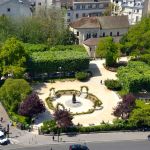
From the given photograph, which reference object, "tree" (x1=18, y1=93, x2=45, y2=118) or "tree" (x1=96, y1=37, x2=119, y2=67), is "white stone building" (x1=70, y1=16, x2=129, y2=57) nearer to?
"tree" (x1=96, y1=37, x2=119, y2=67)

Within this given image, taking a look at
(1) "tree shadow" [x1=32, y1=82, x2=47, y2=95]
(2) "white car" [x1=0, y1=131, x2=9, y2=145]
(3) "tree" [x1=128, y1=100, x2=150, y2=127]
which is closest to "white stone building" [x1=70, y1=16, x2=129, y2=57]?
(1) "tree shadow" [x1=32, y1=82, x2=47, y2=95]

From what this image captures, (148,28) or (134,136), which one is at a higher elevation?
(148,28)

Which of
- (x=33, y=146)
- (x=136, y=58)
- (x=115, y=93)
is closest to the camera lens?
(x=33, y=146)

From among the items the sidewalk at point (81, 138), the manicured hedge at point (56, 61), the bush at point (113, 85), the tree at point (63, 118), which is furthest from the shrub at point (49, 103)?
the bush at point (113, 85)

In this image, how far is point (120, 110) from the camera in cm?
7400

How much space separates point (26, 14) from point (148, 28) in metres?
29.1

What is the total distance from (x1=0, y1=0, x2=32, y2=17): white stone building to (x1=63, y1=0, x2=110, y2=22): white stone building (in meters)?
10.5

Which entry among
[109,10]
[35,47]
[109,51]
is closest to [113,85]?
[109,51]

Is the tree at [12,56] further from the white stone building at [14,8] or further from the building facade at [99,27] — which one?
the building facade at [99,27]

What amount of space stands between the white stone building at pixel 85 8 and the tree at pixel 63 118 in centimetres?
5013

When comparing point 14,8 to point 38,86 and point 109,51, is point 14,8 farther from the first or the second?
point 38,86

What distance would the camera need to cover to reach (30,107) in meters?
72.8

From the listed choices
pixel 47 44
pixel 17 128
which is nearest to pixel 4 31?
pixel 47 44

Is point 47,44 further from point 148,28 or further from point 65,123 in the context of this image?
point 65,123
